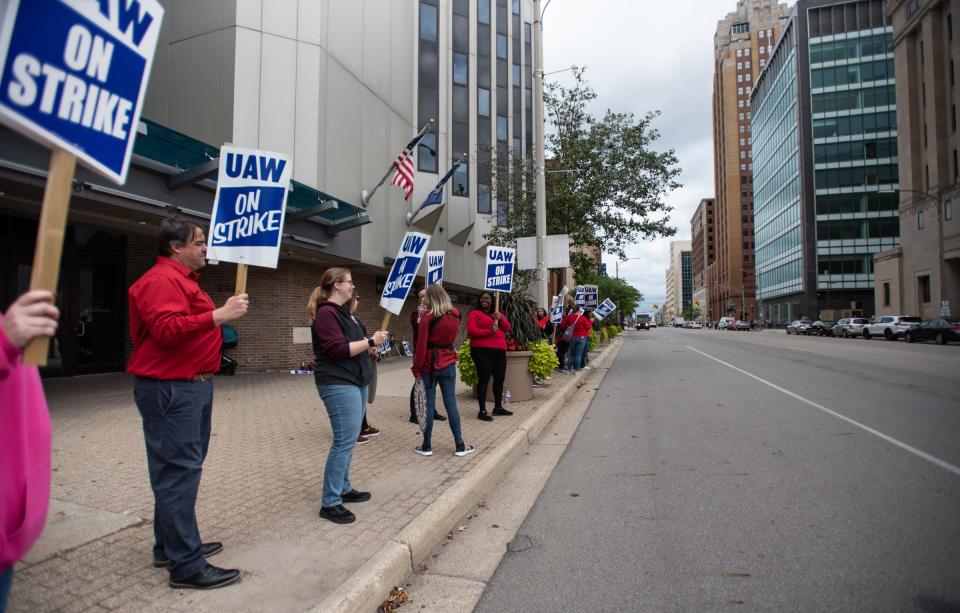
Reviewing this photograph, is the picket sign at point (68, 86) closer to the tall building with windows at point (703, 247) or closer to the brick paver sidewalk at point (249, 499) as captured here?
the brick paver sidewalk at point (249, 499)

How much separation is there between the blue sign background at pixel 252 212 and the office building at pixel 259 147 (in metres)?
6.39

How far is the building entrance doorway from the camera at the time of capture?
1202 centimetres

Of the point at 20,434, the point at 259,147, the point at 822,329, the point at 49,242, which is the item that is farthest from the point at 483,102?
the point at 822,329

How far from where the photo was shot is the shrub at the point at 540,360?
1057 cm

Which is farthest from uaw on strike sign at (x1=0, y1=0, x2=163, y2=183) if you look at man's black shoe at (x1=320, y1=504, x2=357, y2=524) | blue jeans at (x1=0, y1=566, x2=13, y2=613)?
man's black shoe at (x1=320, y1=504, x2=357, y2=524)

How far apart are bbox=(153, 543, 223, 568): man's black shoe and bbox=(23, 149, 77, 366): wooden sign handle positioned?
6.56 ft

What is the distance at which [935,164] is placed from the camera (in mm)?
44656

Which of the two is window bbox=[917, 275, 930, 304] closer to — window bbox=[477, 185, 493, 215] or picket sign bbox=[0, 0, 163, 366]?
window bbox=[477, 185, 493, 215]

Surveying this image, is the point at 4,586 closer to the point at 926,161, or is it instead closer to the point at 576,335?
the point at 576,335

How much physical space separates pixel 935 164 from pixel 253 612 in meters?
57.8

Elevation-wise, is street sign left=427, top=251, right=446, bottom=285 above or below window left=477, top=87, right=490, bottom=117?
below

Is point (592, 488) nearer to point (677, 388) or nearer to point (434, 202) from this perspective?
point (677, 388)

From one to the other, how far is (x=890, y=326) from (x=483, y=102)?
29704mm

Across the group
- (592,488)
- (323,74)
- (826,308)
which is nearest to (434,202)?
(323,74)
